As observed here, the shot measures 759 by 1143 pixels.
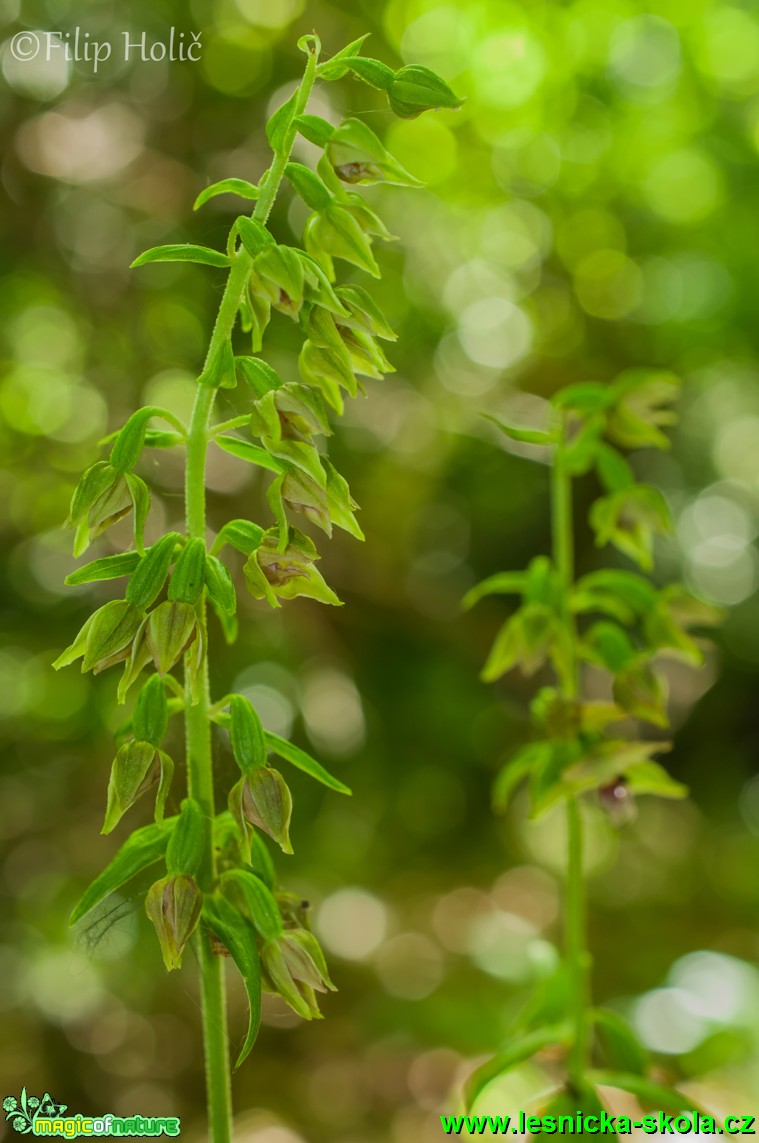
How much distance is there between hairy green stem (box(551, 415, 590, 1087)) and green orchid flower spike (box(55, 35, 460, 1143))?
1.14 ft

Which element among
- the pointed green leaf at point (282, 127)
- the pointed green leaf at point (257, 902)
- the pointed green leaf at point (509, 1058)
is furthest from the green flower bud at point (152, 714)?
the pointed green leaf at point (509, 1058)

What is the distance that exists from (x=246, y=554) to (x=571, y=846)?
476mm

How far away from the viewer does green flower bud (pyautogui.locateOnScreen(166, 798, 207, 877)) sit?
60 cm

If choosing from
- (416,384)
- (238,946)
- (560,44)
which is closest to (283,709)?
(416,384)

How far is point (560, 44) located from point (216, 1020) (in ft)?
6.48

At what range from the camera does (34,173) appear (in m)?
1.64

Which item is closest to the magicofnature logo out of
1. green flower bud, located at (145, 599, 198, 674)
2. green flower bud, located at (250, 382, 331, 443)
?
green flower bud, located at (145, 599, 198, 674)

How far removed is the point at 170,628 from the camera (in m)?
0.57

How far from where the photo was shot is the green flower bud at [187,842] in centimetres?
60

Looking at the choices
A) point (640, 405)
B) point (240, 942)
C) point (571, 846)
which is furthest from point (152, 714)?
point (640, 405)

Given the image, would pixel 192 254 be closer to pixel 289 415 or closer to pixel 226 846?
pixel 289 415

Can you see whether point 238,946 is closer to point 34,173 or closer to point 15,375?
point 15,375

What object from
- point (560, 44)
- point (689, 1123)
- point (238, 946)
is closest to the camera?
point (238, 946)

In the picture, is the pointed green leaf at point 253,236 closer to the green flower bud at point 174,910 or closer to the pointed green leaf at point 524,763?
the green flower bud at point 174,910
